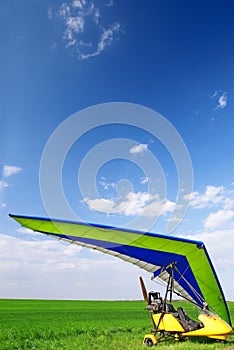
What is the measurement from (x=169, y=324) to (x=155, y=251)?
2.00m

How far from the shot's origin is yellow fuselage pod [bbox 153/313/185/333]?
32.7ft

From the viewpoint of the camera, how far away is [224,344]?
966 cm

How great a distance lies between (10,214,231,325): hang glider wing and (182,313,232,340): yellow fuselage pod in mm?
1396

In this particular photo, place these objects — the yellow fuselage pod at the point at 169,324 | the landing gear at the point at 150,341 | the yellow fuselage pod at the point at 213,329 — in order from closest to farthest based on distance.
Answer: the yellow fuselage pod at the point at 213,329 < the landing gear at the point at 150,341 < the yellow fuselage pod at the point at 169,324

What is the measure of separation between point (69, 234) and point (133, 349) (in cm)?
329

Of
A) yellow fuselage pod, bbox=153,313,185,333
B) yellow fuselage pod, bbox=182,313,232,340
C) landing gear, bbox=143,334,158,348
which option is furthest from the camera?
yellow fuselage pod, bbox=153,313,185,333

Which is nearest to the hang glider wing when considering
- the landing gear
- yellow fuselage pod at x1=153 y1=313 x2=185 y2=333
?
yellow fuselage pod at x1=153 y1=313 x2=185 y2=333

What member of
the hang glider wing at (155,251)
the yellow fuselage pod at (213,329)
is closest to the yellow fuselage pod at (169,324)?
the yellow fuselage pod at (213,329)

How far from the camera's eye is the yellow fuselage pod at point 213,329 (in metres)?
9.47

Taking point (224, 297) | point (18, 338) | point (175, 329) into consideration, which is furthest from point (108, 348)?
point (224, 297)

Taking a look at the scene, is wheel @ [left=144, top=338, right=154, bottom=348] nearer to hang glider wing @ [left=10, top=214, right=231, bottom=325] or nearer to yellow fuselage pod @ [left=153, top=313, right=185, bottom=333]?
yellow fuselage pod @ [left=153, top=313, right=185, bottom=333]

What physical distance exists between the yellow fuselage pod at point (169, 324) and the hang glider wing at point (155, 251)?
131 centimetres

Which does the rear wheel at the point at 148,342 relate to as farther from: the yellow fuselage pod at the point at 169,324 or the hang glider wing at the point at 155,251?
the hang glider wing at the point at 155,251

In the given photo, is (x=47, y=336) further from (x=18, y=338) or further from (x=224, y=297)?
(x=224, y=297)
